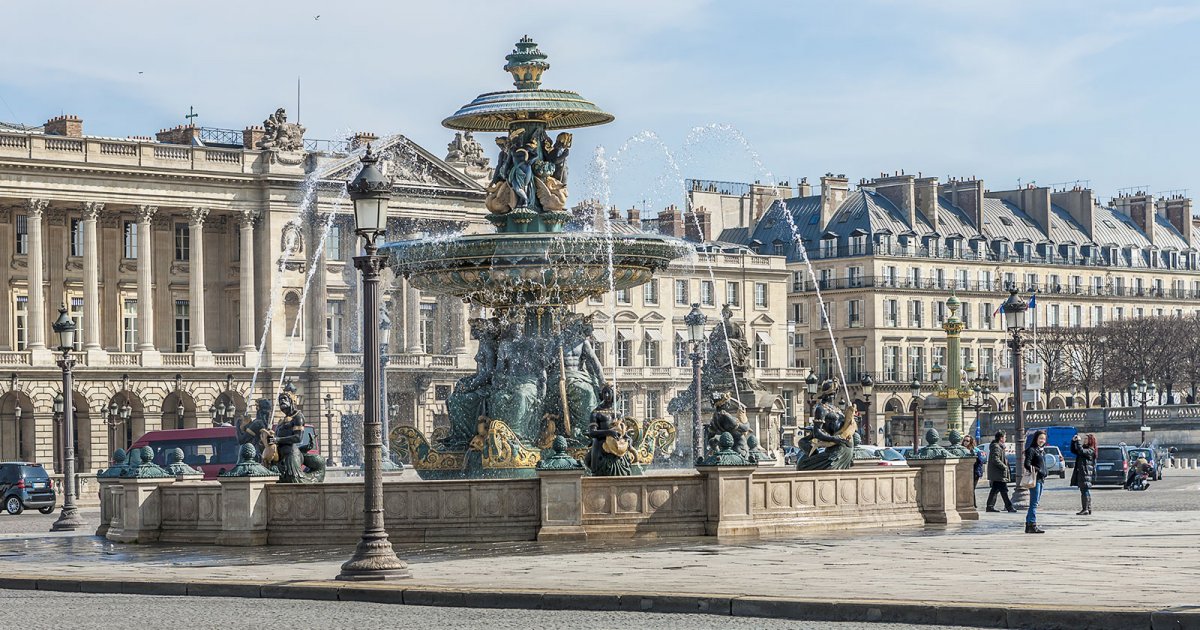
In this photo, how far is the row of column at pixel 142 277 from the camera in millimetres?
84812

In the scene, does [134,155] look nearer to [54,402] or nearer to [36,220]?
[36,220]

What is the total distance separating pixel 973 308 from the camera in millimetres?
120812

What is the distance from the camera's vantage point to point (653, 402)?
338 feet

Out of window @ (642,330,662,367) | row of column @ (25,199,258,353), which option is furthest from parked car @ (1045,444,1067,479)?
window @ (642,330,662,367)

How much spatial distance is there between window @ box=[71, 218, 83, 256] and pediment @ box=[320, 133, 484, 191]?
395 inches

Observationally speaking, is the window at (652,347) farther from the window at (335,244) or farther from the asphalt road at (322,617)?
the asphalt road at (322,617)

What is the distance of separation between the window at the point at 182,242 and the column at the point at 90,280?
19.1 ft

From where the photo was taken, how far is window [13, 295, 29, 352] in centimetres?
8575

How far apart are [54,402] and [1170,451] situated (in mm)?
47296

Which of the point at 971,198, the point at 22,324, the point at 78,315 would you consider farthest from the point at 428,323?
the point at 971,198

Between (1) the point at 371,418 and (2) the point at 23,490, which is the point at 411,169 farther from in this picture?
(1) the point at 371,418

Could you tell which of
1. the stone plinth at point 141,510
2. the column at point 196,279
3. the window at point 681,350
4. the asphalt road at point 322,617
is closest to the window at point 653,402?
the window at point 681,350

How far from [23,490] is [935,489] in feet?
101

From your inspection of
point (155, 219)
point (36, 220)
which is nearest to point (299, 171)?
point (155, 219)
